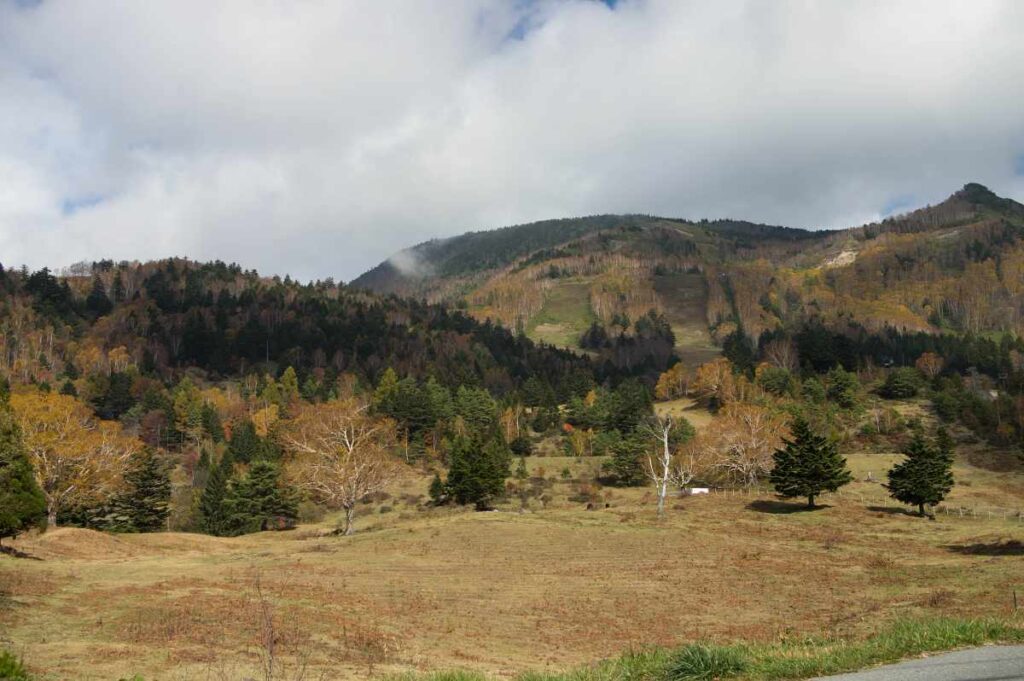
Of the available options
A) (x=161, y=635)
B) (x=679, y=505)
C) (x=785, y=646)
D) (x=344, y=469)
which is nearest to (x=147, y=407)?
(x=344, y=469)

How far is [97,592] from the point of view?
27391 mm

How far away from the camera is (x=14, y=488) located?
32625mm

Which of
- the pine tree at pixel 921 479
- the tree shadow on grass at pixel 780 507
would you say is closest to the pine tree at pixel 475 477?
the tree shadow on grass at pixel 780 507

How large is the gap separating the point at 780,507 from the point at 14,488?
61.9 meters

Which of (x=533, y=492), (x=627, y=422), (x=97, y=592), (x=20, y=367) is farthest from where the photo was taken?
(x=20, y=367)

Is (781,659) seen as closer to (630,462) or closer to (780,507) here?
(780,507)

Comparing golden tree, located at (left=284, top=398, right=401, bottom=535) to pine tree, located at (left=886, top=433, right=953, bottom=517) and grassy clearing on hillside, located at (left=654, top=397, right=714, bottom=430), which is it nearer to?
pine tree, located at (left=886, top=433, right=953, bottom=517)

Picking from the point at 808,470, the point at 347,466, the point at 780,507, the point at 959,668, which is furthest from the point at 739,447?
the point at 959,668

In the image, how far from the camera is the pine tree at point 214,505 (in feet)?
248

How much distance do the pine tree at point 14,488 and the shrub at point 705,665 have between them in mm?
31615

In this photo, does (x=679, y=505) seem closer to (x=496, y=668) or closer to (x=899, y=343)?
(x=496, y=668)

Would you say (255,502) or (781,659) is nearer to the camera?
(781,659)

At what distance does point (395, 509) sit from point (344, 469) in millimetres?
27462

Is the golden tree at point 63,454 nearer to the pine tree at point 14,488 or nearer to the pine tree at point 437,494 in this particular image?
the pine tree at point 14,488
